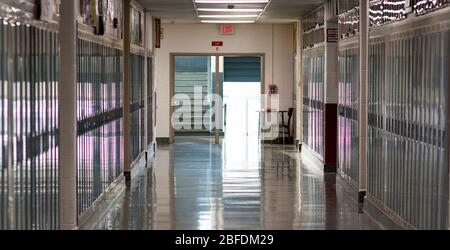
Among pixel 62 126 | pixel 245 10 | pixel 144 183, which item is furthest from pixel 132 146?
pixel 62 126

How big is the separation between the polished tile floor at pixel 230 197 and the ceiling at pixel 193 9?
3.21m

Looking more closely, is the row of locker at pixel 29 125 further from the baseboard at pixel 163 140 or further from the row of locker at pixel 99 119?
the baseboard at pixel 163 140

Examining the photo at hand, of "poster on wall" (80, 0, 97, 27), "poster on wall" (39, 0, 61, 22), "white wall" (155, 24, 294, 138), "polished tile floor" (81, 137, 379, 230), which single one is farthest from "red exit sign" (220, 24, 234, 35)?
"poster on wall" (39, 0, 61, 22)

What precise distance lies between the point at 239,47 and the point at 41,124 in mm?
16168

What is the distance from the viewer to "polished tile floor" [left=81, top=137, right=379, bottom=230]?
9711 mm

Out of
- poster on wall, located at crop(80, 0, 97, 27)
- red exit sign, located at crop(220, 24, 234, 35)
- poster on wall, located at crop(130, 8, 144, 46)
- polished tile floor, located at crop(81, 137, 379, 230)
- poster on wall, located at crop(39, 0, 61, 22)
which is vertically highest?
red exit sign, located at crop(220, 24, 234, 35)

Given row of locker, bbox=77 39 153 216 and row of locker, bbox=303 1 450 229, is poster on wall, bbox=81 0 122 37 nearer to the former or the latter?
row of locker, bbox=77 39 153 216

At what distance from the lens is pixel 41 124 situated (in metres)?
6.96

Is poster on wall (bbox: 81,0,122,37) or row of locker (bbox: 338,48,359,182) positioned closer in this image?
poster on wall (bbox: 81,0,122,37)

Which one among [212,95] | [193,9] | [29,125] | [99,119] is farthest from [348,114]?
[212,95]

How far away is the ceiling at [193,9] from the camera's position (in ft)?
51.3

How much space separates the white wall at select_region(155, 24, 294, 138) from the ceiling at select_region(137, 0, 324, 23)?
1.67 metres
